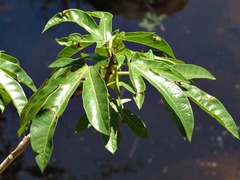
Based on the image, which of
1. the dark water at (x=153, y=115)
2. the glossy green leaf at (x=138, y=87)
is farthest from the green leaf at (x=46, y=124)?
the dark water at (x=153, y=115)

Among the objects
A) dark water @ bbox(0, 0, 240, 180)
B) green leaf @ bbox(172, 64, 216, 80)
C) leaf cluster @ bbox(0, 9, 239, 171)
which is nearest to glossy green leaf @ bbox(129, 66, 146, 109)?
leaf cluster @ bbox(0, 9, 239, 171)

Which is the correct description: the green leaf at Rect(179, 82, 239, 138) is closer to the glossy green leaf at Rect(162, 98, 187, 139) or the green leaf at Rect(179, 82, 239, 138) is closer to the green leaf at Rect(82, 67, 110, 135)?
the glossy green leaf at Rect(162, 98, 187, 139)

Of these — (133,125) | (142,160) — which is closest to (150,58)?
(133,125)

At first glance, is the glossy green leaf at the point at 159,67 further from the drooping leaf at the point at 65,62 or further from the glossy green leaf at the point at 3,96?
the glossy green leaf at the point at 3,96

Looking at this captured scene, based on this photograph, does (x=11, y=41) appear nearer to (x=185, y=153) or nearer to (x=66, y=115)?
(x=66, y=115)

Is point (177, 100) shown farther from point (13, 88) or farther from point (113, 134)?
point (13, 88)

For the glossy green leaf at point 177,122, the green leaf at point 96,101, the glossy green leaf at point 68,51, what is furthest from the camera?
the glossy green leaf at point 68,51
